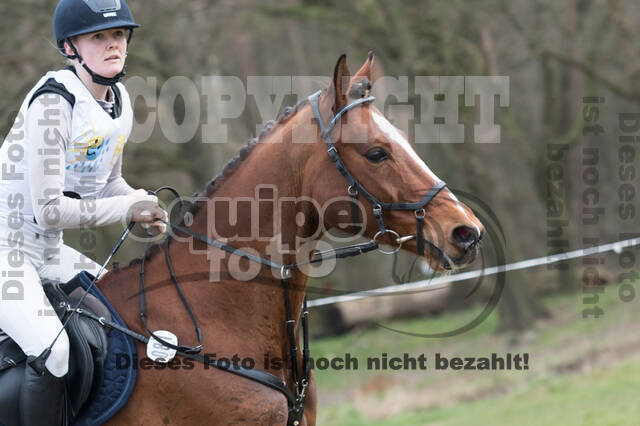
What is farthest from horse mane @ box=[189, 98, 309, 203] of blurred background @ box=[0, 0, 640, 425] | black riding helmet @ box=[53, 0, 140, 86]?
blurred background @ box=[0, 0, 640, 425]

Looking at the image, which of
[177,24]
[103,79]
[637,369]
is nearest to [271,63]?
[177,24]

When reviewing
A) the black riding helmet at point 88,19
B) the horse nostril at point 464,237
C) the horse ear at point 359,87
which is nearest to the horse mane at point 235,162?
the horse ear at point 359,87

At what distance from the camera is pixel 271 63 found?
58.1ft

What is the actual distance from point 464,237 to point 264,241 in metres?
0.90

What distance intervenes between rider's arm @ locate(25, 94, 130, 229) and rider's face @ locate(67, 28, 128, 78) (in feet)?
0.88

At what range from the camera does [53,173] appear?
3.04 metres

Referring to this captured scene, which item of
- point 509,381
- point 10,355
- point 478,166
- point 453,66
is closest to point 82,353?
point 10,355

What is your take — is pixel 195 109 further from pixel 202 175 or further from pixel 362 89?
pixel 362 89

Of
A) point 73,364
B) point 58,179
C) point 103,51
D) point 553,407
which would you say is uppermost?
Result: point 103,51

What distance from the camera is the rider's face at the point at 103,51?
331 cm

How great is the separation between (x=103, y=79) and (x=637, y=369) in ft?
25.4

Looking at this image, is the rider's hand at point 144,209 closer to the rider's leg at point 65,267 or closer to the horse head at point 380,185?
the rider's leg at point 65,267

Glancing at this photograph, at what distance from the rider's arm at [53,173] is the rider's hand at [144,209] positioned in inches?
2.7

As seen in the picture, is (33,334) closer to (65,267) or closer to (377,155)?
(65,267)
